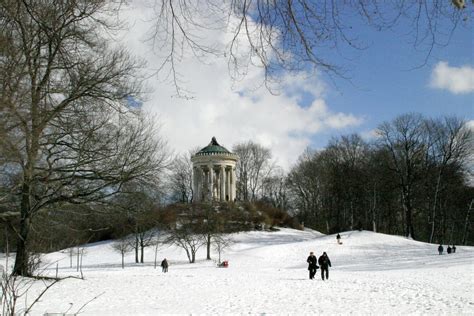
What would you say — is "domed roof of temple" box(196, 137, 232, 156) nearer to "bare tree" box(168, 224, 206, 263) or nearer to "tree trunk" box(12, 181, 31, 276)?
"bare tree" box(168, 224, 206, 263)

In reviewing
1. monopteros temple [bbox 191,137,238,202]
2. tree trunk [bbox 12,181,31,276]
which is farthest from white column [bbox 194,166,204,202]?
tree trunk [bbox 12,181,31,276]

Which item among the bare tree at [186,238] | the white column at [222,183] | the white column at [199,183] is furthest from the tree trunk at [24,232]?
the white column at [222,183]

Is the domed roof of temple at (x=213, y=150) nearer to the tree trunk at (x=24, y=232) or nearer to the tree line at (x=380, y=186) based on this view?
the tree line at (x=380, y=186)

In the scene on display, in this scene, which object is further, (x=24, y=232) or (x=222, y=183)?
(x=222, y=183)

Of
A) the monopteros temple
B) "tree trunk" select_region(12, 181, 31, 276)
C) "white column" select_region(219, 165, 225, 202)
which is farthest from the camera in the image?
"white column" select_region(219, 165, 225, 202)

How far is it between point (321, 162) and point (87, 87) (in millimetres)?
51018

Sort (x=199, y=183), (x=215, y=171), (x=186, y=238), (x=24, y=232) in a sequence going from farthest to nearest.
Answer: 1. (x=215, y=171)
2. (x=199, y=183)
3. (x=186, y=238)
4. (x=24, y=232)

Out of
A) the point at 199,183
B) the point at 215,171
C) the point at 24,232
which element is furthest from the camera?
the point at 215,171

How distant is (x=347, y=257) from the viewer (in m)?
36.4

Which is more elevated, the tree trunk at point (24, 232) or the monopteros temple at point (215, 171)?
the monopteros temple at point (215, 171)

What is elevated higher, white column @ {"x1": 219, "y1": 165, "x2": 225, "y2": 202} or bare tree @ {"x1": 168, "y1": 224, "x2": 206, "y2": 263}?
white column @ {"x1": 219, "y1": 165, "x2": 225, "y2": 202}

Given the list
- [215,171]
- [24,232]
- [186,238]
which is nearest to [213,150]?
[215,171]

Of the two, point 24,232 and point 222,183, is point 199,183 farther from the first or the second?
point 24,232

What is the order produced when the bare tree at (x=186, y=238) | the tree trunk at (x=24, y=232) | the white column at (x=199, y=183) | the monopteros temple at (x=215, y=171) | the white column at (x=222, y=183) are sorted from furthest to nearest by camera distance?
the white column at (x=222, y=183), the monopteros temple at (x=215, y=171), the white column at (x=199, y=183), the bare tree at (x=186, y=238), the tree trunk at (x=24, y=232)
